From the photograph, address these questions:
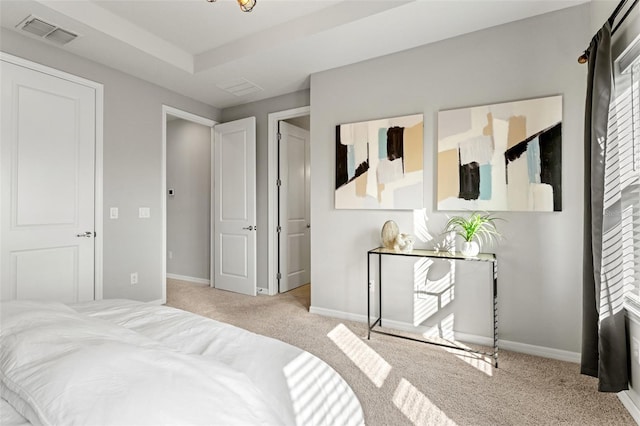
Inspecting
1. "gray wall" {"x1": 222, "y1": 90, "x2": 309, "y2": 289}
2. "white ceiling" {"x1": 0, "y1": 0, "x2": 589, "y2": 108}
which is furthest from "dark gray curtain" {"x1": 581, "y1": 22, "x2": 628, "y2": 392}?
"gray wall" {"x1": 222, "y1": 90, "x2": 309, "y2": 289}

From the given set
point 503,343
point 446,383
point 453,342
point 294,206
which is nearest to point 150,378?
point 446,383

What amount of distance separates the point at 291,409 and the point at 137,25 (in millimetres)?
3325

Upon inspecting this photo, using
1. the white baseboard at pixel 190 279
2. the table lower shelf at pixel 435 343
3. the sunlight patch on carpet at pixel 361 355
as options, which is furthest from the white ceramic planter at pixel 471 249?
the white baseboard at pixel 190 279

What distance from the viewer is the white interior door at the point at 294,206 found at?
4.30 meters

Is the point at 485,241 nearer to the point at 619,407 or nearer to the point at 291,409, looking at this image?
the point at 619,407

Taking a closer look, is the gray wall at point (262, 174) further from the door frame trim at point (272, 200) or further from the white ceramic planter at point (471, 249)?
the white ceramic planter at point (471, 249)

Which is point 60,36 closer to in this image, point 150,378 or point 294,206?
point 294,206

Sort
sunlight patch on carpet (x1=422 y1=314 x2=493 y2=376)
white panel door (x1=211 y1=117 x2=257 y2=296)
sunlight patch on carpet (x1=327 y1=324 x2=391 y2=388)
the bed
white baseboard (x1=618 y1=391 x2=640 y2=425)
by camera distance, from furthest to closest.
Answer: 1. white panel door (x1=211 y1=117 x2=257 y2=296)
2. sunlight patch on carpet (x1=422 y1=314 x2=493 y2=376)
3. sunlight patch on carpet (x1=327 y1=324 x2=391 y2=388)
4. white baseboard (x1=618 y1=391 x2=640 y2=425)
5. the bed

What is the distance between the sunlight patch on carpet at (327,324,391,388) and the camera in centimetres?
213

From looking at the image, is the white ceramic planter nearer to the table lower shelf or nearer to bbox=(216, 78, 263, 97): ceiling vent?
the table lower shelf

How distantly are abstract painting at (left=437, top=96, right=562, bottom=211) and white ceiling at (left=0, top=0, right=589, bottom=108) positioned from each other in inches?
27.8

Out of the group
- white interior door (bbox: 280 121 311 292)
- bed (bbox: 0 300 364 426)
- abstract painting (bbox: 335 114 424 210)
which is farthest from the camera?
white interior door (bbox: 280 121 311 292)

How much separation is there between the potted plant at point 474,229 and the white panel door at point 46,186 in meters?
3.34

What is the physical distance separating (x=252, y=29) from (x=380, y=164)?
1686 mm
